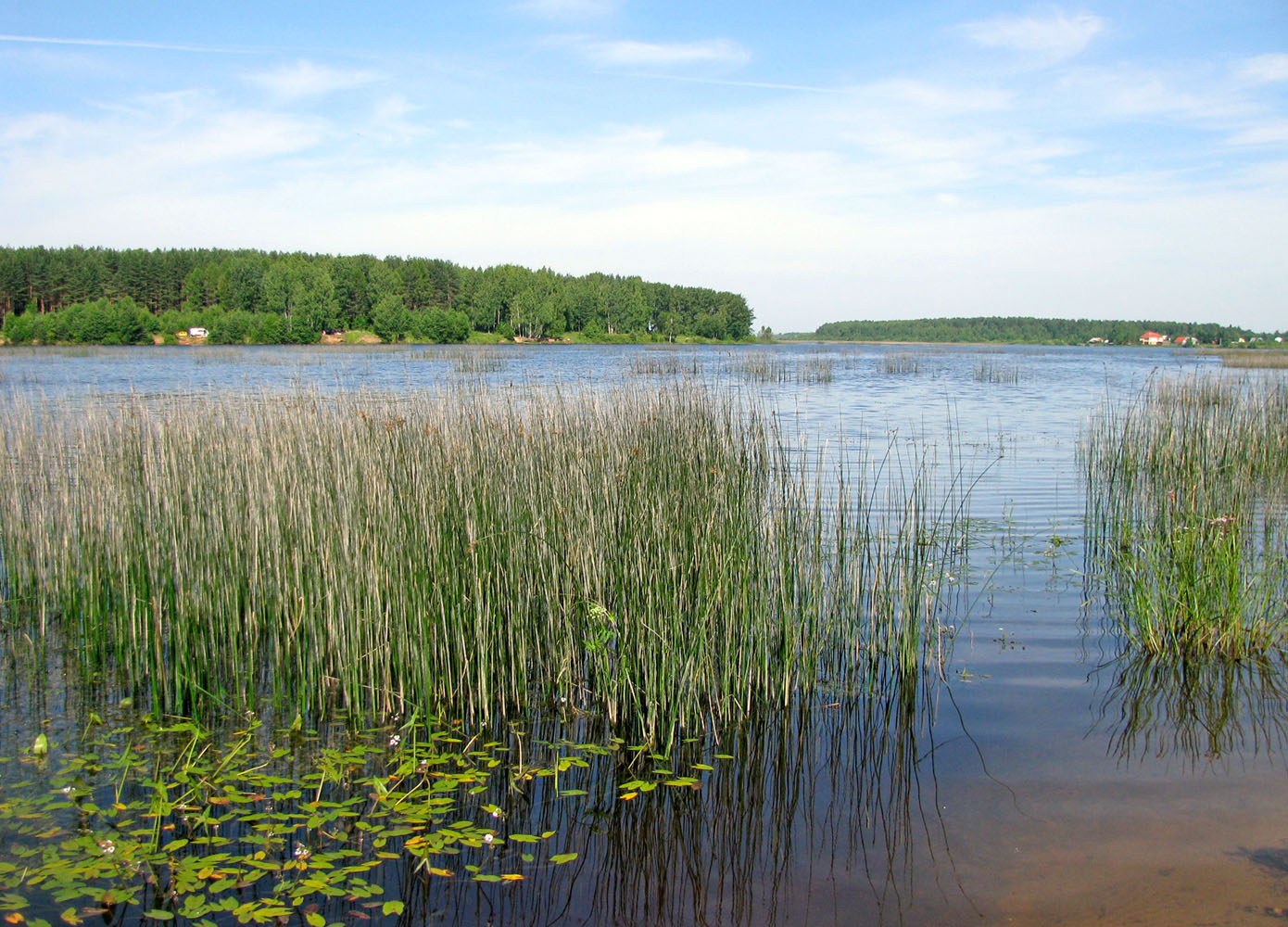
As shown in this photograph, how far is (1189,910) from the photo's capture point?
2.27m

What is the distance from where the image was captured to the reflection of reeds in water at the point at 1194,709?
3.18 meters

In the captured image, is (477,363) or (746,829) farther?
(477,363)

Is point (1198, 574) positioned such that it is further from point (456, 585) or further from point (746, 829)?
point (456, 585)

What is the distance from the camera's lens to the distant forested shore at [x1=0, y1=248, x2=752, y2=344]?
154 feet

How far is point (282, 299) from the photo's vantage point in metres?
58.2

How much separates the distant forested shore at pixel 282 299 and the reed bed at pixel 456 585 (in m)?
46.9

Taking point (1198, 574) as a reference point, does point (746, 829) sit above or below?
below

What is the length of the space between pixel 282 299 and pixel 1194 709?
204 ft

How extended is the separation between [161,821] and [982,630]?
3.76 meters

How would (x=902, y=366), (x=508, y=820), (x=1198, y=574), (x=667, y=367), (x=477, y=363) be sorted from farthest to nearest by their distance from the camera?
1. (x=902, y=366)
2. (x=477, y=363)
3. (x=667, y=367)
4. (x=1198, y=574)
5. (x=508, y=820)

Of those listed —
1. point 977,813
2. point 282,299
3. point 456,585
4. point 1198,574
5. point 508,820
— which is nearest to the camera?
point 508,820

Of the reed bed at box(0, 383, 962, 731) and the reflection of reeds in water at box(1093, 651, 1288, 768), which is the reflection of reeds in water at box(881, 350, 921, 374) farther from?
the reed bed at box(0, 383, 962, 731)

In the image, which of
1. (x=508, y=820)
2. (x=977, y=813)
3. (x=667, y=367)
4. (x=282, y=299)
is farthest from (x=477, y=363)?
(x=282, y=299)

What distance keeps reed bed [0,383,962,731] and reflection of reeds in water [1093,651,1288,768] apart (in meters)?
0.80
